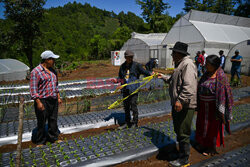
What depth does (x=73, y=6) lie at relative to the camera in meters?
79.3

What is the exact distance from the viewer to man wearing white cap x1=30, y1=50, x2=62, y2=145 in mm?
3006

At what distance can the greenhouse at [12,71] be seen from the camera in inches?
450

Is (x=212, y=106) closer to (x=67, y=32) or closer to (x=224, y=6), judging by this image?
(x=67, y=32)

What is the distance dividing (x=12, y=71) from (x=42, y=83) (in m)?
10.8

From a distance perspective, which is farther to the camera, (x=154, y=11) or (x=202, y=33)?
(x=154, y=11)

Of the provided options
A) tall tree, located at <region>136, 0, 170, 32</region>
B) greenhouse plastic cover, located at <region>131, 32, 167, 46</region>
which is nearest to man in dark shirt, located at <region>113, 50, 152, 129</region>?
greenhouse plastic cover, located at <region>131, 32, 167, 46</region>

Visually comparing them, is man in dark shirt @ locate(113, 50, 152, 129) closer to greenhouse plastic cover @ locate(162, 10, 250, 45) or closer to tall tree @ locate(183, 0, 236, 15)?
greenhouse plastic cover @ locate(162, 10, 250, 45)

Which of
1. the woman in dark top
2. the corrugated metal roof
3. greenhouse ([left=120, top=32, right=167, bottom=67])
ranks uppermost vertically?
the corrugated metal roof

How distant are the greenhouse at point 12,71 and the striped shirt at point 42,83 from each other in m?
10.4

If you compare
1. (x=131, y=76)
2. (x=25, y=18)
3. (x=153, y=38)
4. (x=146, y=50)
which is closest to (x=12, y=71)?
(x=25, y=18)

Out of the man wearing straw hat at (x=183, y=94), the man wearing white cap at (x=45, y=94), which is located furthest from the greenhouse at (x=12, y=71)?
the man wearing straw hat at (x=183, y=94)

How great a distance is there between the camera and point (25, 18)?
39.2 feet

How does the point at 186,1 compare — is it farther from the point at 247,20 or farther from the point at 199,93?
the point at 199,93

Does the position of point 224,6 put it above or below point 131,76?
above
